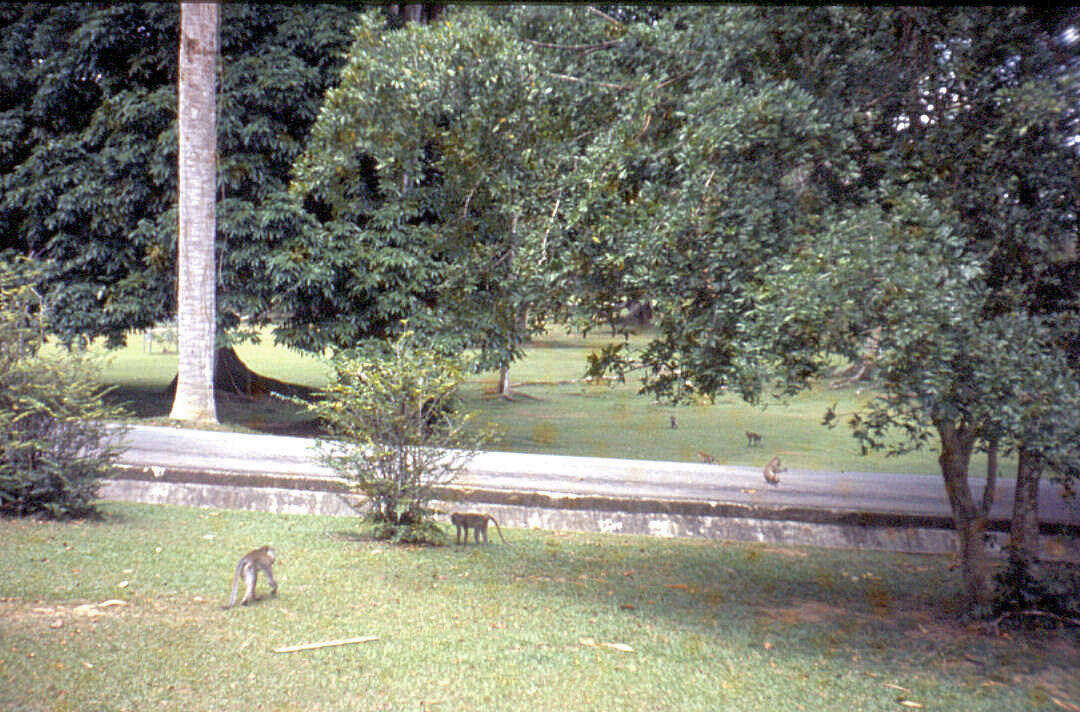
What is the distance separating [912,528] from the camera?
28.1 ft

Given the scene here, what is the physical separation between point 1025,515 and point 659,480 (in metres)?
3.85

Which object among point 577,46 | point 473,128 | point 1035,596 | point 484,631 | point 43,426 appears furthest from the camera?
point 43,426

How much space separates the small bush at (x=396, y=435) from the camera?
7.59 meters

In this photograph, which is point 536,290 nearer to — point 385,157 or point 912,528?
point 385,157

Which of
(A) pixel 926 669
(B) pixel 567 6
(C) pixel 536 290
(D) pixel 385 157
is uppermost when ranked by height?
(B) pixel 567 6

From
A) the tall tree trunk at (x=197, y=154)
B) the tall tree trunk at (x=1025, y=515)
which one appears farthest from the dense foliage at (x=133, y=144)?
the tall tree trunk at (x=1025, y=515)

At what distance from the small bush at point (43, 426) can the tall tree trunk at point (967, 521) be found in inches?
254

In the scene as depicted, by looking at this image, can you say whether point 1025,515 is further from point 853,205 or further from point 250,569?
point 250,569

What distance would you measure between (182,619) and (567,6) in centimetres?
450

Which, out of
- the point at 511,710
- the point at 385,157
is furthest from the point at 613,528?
the point at 511,710

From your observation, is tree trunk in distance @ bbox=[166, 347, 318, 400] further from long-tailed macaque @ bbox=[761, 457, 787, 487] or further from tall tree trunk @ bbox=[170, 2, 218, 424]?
long-tailed macaque @ bbox=[761, 457, 787, 487]

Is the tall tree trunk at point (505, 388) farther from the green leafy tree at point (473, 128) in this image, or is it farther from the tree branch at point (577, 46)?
the tree branch at point (577, 46)

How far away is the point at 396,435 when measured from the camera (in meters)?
7.61

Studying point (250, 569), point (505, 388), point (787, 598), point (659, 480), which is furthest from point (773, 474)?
point (505, 388)
